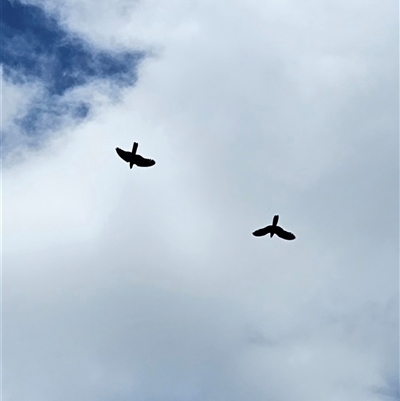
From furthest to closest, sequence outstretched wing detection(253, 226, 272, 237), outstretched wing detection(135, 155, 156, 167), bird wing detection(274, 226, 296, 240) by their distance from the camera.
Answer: bird wing detection(274, 226, 296, 240) → outstretched wing detection(253, 226, 272, 237) → outstretched wing detection(135, 155, 156, 167)

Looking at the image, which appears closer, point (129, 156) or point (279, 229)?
point (129, 156)

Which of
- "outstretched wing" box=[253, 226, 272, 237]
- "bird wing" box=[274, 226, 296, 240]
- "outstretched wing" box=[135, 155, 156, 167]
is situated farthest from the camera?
"bird wing" box=[274, 226, 296, 240]

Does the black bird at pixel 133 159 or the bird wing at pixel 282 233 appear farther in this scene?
the bird wing at pixel 282 233

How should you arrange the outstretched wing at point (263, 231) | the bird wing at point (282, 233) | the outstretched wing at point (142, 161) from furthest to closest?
1. the bird wing at point (282, 233)
2. the outstretched wing at point (263, 231)
3. the outstretched wing at point (142, 161)

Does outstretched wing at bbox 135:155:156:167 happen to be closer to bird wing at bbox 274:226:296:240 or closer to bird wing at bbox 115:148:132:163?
bird wing at bbox 115:148:132:163

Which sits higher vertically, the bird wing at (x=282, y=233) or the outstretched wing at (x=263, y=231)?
the bird wing at (x=282, y=233)

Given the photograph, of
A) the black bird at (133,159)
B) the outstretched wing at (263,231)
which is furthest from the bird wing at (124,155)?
the outstretched wing at (263,231)

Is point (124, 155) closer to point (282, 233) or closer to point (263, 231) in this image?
point (263, 231)

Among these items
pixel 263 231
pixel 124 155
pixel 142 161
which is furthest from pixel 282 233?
pixel 124 155

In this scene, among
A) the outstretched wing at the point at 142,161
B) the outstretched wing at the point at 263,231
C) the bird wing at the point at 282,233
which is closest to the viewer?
the outstretched wing at the point at 142,161

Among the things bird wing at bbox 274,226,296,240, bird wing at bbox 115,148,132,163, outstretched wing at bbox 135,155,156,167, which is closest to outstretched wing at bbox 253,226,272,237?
bird wing at bbox 274,226,296,240

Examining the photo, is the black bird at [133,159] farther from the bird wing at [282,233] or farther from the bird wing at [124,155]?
the bird wing at [282,233]
